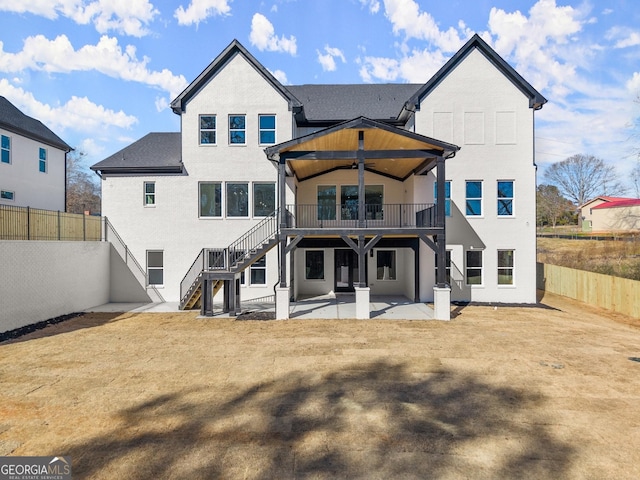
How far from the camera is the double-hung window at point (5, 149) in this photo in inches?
662

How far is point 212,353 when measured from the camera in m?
9.07

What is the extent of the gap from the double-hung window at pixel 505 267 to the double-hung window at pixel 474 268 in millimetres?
990

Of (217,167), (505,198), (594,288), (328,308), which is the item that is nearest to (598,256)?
(594,288)

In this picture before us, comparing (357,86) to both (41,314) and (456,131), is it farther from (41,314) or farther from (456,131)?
(41,314)

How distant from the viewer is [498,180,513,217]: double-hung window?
54.1 feet

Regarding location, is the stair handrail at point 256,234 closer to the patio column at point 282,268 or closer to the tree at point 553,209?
the patio column at point 282,268

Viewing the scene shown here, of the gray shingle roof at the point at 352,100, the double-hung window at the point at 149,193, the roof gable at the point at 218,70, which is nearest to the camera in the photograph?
the roof gable at the point at 218,70

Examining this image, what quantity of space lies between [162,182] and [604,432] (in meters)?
17.4

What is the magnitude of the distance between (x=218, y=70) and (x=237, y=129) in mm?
2948

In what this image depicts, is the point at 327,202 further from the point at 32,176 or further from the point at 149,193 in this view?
the point at 32,176

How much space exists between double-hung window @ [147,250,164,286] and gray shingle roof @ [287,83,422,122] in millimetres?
10502

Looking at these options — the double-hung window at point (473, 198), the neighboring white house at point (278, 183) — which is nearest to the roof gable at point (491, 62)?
the neighboring white house at point (278, 183)

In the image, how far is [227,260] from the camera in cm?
1387

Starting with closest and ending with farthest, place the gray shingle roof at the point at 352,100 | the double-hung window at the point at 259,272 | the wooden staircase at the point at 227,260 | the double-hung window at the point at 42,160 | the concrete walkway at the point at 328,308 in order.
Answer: the concrete walkway at the point at 328,308 < the wooden staircase at the point at 227,260 < the double-hung window at the point at 259,272 < the gray shingle roof at the point at 352,100 < the double-hung window at the point at 42,160
